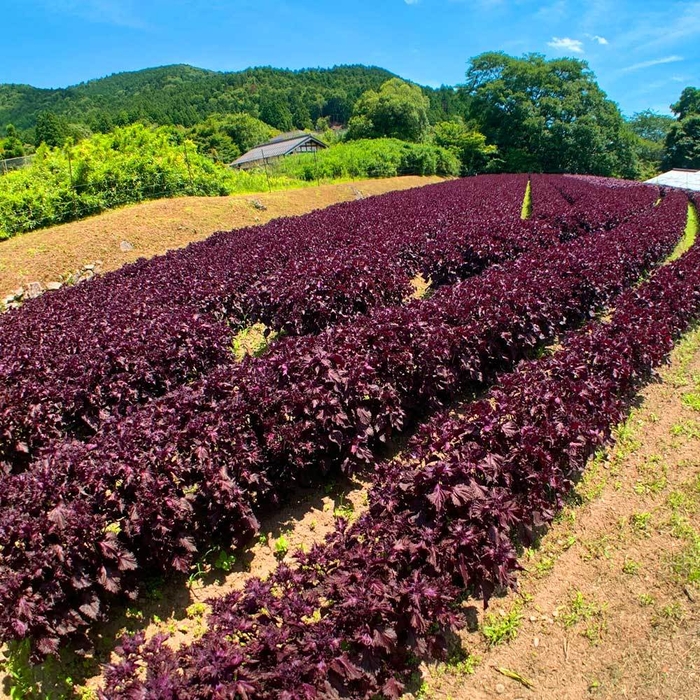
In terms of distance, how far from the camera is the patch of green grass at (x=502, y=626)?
3451mm

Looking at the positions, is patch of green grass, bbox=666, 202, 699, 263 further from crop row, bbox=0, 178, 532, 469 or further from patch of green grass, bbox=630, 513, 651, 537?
patch of green grass, bbox=630, 513, 651, 537

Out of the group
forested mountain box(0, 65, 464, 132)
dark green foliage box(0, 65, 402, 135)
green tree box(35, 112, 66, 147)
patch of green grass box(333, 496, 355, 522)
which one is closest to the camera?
patch of green grass box(333, 496, 355, 522)

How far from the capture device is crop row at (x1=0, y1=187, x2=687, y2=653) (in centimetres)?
306

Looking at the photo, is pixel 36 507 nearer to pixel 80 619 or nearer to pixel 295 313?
pixel 80 619

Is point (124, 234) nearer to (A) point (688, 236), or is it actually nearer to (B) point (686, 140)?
(A) point (688, 236)

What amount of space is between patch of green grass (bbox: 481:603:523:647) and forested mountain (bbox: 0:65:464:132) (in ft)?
251

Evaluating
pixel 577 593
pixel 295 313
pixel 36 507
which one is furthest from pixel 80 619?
pixel 295 313

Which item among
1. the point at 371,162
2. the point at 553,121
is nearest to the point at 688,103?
the point at 553,121

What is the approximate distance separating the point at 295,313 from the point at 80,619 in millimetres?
4774

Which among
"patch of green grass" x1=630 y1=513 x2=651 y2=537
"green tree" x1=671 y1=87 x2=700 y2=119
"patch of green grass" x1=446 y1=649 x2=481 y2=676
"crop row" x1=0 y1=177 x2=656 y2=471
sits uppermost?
"green tree" x1=671 y1=87 x2=700 y2=119

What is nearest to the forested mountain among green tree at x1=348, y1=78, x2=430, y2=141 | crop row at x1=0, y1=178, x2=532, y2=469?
green tree at x1=348, y1=78, x2=430, y2=141

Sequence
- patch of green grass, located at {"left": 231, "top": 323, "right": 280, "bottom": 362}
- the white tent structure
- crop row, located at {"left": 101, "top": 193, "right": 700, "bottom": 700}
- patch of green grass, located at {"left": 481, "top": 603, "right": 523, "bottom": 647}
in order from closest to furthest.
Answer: crop row, located at {"left": 101, "top": 193, "right": 700, "bottom": 700} < patch of green grass, located at {"left": 481, "top": 603, "right": 523, "bottom": 647} < patch of green grass, located at {"left": 231, "top": 323, "right": 280, "bottom": 362} < the white tent structure

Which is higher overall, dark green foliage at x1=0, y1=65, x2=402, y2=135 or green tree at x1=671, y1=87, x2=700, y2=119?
dark green foliage at x1=0, y1=65, x2=402, y2=135

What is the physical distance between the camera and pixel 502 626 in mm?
3521
